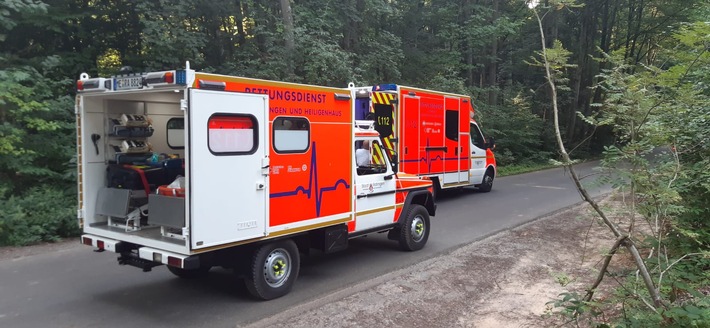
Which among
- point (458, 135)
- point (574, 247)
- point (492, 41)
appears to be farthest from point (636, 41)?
point (574, 247)

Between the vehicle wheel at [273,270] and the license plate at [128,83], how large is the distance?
7.38 ft

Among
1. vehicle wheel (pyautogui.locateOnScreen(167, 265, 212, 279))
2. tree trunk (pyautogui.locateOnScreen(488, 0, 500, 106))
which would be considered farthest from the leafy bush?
tree trunk (pyautogui.locateOnScreen(488, 0, 500, 106))

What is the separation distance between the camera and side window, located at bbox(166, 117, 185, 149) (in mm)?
7301

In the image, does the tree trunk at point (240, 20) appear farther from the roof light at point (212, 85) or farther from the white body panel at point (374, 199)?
the roof light at point (212, 85)

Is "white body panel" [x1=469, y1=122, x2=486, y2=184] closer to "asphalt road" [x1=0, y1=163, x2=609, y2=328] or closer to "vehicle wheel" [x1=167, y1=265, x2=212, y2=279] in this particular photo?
"asphalt road" [x1=0, y1=163, x2=609, y2=328]

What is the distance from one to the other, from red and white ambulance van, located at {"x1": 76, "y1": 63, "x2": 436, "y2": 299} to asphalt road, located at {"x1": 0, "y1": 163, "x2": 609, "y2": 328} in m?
0.37

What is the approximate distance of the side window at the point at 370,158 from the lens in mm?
7664

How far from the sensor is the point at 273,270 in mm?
5883

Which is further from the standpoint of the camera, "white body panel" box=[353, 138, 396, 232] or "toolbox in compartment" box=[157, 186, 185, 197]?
"white body panel" box=[353, 138, 396, 232]

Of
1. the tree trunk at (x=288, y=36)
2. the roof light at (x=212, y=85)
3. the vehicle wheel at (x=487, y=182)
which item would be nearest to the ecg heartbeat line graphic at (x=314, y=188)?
the roof light at (x=212, y=85)

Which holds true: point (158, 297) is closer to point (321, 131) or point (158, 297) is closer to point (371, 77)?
point (321, 131)

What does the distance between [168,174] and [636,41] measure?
120 feet

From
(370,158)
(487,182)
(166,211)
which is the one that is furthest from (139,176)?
(487,182)

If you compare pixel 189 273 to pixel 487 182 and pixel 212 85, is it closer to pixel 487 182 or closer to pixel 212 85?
pixel 212 85
